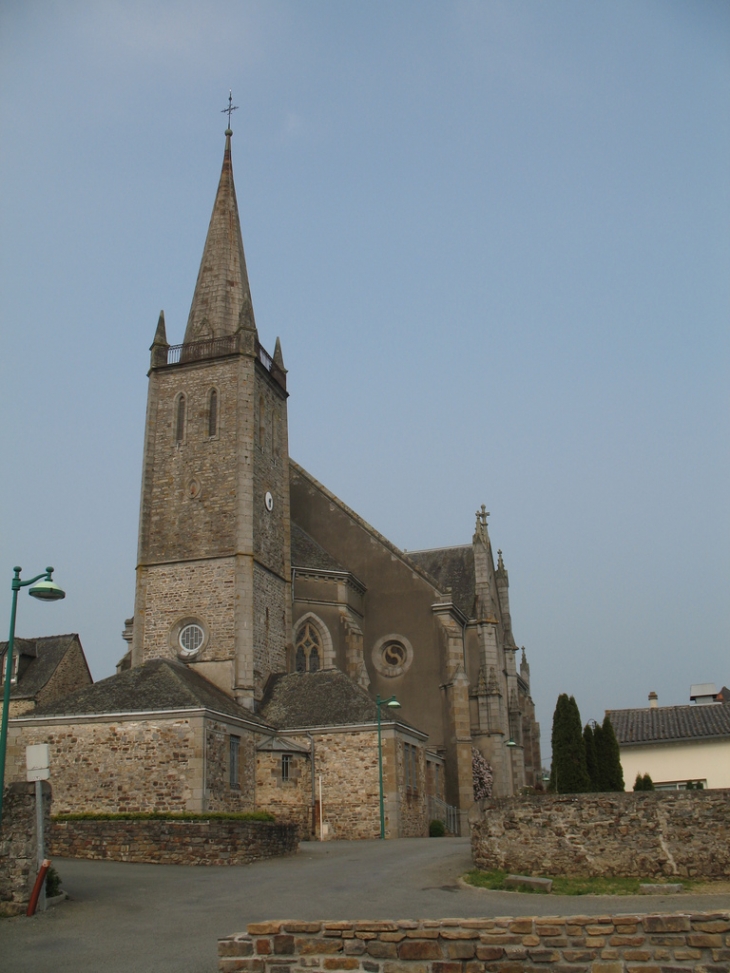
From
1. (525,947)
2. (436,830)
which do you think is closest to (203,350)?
(436,830)

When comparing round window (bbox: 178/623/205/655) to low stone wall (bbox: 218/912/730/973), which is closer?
low stone wall (bbox: 218/912/730/973)

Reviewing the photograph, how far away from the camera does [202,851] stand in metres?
19.2

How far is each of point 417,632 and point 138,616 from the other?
11750mm

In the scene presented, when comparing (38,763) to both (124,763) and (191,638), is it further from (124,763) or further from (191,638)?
(191,638)

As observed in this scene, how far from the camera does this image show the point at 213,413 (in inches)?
1394

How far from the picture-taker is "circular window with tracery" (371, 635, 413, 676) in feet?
126

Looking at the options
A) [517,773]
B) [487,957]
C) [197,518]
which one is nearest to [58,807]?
[197,518]

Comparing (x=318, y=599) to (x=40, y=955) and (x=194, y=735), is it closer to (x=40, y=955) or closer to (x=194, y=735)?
(x=194, y=735)

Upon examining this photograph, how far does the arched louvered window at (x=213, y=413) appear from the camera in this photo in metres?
35.1

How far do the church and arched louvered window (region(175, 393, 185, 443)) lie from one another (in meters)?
0.05

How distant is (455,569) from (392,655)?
737 centimetres

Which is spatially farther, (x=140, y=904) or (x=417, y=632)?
(x=417, y=632)

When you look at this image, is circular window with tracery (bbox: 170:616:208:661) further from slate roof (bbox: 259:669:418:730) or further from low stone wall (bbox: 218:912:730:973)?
low stone wall (bbox: 218:912:730:973)

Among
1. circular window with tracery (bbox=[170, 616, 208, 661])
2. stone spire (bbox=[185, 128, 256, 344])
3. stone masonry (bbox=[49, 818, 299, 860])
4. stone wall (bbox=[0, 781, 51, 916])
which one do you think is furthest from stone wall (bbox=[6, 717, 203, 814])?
stone spire (bbox=[185, 128, 256, 344])
